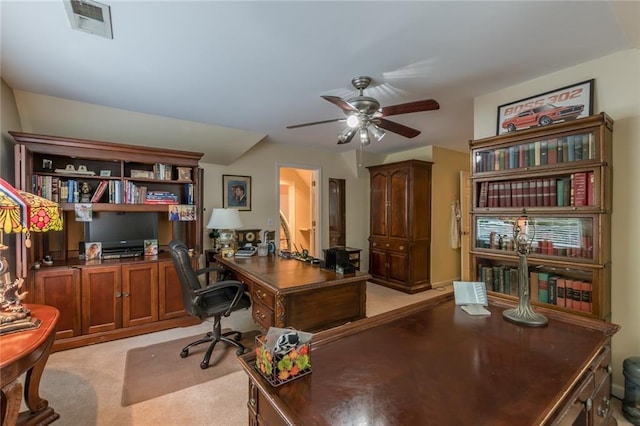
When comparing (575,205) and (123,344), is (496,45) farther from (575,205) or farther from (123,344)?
(123,344)

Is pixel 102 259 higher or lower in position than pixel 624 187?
lower

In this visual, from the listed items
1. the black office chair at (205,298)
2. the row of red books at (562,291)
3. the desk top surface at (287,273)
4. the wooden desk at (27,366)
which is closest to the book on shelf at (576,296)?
the row of red books at (562,291)

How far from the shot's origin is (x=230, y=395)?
2105 millimetres

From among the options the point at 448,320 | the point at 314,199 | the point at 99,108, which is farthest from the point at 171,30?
the point at 314,199

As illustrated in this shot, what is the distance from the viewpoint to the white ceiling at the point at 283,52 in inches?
63.9

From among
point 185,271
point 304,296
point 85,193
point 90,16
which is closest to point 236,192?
point 85,193

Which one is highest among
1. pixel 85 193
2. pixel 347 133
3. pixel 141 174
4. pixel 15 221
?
pixel 347 133

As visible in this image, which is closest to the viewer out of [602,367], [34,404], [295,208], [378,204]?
[602,367]

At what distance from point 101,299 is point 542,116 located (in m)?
4.49

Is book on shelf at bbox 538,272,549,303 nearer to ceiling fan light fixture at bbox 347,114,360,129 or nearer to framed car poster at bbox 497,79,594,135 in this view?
framed car poster at bbox 497,79,594,135

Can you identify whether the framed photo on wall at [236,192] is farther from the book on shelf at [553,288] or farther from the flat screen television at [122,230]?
the book on shelf at [553,288]

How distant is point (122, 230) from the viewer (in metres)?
3.37

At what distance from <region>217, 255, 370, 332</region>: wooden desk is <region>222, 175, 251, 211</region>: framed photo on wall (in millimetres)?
1890

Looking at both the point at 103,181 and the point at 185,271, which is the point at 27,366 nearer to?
the point at 185,271
